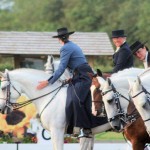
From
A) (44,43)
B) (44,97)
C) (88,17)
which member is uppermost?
(88,17)

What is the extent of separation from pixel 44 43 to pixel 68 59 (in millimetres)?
24087

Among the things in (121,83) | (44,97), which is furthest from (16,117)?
(121,83)

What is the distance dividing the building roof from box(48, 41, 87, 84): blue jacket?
22092 millimetres

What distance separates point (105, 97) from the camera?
962 cm

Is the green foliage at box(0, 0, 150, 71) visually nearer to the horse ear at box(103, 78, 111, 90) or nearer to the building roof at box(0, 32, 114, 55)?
the building roof at box(0, 32, 114, 55)

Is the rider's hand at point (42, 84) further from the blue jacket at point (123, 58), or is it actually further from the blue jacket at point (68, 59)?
the blue jacket at point (123, 58)

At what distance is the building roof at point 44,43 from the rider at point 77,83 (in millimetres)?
22105

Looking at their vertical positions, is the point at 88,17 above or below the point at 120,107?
above

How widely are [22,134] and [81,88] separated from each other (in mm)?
4512

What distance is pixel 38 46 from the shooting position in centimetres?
3503

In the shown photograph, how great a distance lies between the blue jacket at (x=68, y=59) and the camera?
11.2m

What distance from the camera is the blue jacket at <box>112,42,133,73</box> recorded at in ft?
36.0

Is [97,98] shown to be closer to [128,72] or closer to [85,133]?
[128,72]

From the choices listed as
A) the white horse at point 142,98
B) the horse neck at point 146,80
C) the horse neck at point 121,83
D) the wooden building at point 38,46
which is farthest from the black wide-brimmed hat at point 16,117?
the wooden building at point 38,46
